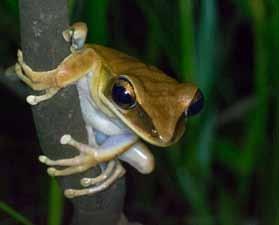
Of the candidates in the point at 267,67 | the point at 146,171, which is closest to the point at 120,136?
the point at 146,171

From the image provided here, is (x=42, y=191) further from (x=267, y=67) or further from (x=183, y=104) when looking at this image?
(x=183, y=104)

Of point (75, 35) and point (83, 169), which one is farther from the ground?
point (75, 35)

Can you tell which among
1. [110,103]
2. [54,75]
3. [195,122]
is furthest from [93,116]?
[195,122]

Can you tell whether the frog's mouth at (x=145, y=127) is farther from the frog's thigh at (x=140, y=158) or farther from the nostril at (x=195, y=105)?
the frog's thigh at (x=140, y=158)

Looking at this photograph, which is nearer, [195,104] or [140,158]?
[195,104]

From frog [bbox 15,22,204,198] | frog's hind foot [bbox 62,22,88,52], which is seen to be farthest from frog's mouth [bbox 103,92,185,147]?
frog's hind foot [bbox 62,22,88,52]

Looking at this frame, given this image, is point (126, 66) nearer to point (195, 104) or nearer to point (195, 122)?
point (195, 104)

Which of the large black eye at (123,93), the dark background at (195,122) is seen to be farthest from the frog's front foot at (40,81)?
the dark background at (195,122)
